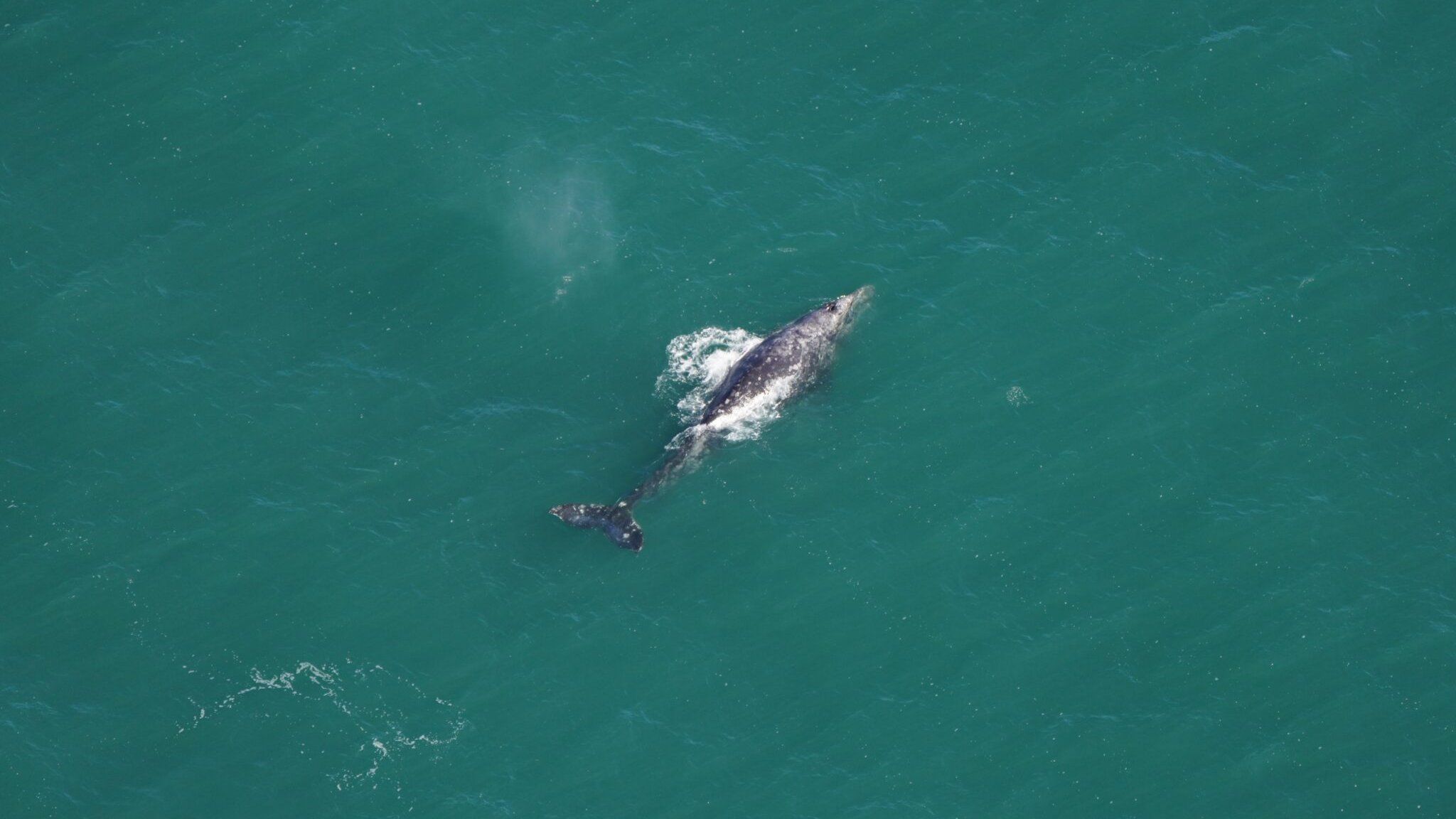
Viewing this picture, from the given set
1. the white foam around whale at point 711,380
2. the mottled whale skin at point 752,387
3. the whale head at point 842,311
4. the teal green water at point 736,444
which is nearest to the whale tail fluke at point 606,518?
the mottled whale skin at point 752,387

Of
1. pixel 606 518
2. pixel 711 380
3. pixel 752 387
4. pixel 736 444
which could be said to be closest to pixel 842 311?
pixel 752 387

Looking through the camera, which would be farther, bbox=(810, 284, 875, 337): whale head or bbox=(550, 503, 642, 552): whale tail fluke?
bbox=(810, 284, 875, 337): whale head

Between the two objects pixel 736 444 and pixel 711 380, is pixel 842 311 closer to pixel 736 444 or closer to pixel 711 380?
pixel 711 380

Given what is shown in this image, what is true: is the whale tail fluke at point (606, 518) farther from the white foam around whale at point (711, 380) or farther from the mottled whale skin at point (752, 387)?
the white foam around whale at point (711, 380)

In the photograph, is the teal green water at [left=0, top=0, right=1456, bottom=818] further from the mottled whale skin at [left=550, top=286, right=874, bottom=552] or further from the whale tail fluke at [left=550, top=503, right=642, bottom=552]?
the whale tail fluke at [left=550, top=503, right=642, bottom=552]

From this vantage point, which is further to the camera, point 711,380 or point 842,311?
point 842,311

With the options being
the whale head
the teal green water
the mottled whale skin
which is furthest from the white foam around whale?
the whale head
